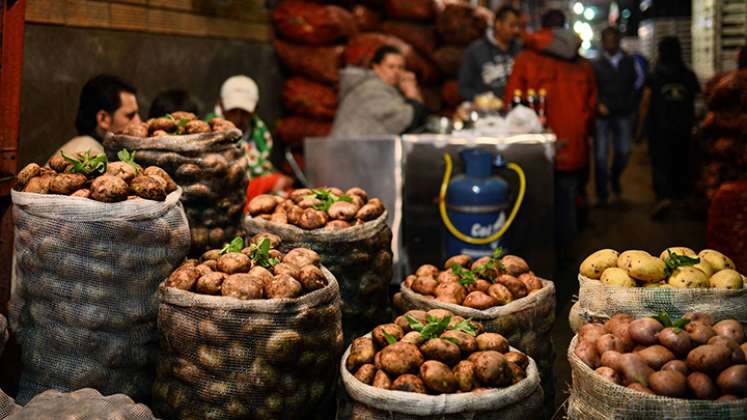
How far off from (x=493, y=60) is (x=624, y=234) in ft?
8.35

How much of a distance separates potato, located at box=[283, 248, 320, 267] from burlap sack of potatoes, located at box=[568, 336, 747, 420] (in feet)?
3.64

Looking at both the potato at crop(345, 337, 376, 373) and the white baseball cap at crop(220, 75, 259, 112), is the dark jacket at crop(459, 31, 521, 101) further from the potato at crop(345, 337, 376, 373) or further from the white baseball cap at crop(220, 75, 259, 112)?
the potato at crop(345, 337, 376, 373)

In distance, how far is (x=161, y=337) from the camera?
3154mm

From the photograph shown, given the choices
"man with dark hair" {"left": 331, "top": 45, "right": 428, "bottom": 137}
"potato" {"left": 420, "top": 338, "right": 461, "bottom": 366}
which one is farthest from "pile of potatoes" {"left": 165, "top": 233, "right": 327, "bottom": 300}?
"man with dark hair" {"left": 331, "top": 45, "right": 428, "bottom": 137}

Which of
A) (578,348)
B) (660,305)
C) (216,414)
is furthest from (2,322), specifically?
(660,305)

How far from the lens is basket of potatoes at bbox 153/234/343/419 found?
296cm

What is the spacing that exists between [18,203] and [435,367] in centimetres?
180

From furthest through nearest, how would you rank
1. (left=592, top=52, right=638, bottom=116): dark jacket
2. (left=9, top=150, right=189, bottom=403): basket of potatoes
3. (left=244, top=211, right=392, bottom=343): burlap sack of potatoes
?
1. (left=592, top=52, right=638, bottom=116): dark jacket
2. (left=244, top=211, right=392, bottom=343): burlap sack of potatoes
3. (left=9, top=150, right=189, bottom=403): basket of potatoes

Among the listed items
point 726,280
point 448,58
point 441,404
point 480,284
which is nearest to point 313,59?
point 448,58

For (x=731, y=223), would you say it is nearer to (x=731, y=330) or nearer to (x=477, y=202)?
(x=477, y=202)

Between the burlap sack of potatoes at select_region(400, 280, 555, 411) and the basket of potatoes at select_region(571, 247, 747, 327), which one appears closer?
the basket of potatoes at select_region(571, 247, 747, 327)

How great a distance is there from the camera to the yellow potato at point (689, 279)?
3191 millimetres

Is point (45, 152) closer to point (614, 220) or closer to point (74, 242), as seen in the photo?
point (74, 242)

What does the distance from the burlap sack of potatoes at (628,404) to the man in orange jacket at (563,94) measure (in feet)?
15.9
